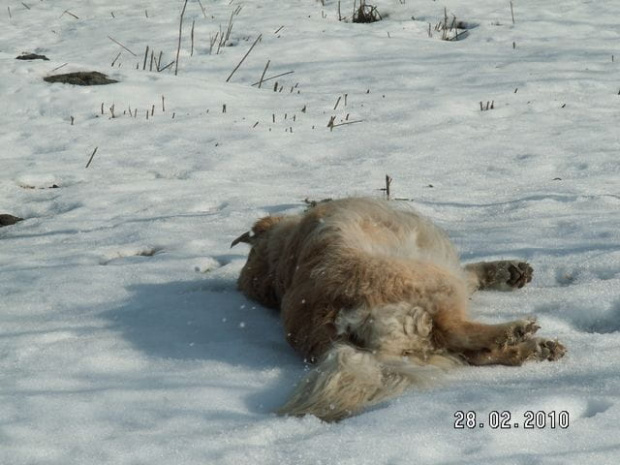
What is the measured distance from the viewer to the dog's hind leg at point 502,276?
4.48 m

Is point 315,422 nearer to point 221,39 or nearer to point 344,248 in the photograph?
point 344,248

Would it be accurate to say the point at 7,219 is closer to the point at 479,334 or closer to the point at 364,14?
the point at 479,334

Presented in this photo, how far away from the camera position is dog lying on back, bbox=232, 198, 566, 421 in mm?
3266

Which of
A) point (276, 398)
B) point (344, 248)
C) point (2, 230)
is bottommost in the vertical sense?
point (2, 230)

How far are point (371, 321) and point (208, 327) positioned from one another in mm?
1026

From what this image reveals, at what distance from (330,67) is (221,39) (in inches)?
72.4

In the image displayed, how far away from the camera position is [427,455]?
2.75m

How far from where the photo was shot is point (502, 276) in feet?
14.8

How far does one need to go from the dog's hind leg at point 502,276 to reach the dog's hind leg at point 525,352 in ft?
2.99

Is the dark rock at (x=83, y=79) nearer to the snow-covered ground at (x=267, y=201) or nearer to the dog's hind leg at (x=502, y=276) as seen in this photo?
the snow-covered ground at (x=267, y=201)

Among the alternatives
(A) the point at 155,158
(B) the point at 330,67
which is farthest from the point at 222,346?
(B) the point at 330,67

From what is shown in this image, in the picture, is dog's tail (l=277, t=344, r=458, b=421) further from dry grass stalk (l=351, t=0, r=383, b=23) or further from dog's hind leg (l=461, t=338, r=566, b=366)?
dry grass stalk (l=351, t=0, r=383, b=23)

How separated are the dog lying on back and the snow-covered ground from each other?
0.38 ft

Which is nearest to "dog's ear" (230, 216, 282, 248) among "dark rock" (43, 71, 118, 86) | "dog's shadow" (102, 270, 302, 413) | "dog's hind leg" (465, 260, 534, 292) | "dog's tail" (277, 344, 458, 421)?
"dog's shadow" (102, 270, 302, 413)
